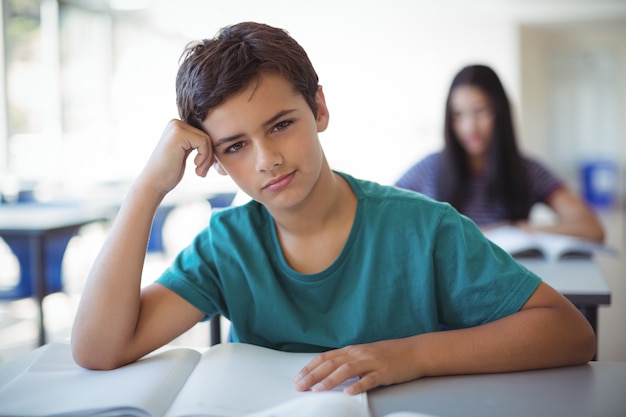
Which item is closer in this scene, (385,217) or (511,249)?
(385,217)

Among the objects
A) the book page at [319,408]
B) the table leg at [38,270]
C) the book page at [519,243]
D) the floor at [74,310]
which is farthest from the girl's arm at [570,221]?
the table leg at [38,270]

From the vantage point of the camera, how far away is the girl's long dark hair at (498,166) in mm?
2377

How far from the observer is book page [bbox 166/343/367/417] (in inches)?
29.5

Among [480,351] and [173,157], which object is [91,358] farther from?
[480,351]

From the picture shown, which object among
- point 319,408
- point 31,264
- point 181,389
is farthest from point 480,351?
point 31,264

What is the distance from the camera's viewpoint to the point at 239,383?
816 millimetres

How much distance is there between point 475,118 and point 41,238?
6.09ft

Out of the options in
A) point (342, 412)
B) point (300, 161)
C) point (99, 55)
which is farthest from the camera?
point (99, 55)

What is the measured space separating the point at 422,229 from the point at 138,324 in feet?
1.53

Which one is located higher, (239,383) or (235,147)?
(235,147)

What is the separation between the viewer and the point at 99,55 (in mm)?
7250

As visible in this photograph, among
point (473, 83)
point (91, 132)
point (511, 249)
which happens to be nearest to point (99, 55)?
point (91, 132)

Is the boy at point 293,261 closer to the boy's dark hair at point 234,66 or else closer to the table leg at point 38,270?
the boy's dark hair at point 234,66

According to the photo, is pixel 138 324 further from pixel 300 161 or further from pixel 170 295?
pixel 300 161
